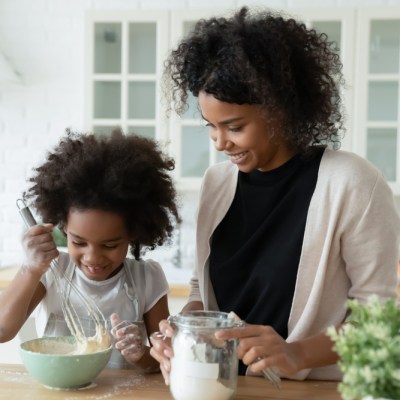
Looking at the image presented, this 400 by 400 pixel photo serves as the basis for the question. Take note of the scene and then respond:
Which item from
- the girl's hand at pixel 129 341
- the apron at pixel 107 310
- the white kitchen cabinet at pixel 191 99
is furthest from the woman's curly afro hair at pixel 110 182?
the white kitchen cabinet at pixel 191 99

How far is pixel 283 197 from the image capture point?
1409 millimetres

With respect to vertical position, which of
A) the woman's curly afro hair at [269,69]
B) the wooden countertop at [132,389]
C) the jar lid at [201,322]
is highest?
the woman's curly afro hair at [269,69]

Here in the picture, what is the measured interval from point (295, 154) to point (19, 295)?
0.63 metres

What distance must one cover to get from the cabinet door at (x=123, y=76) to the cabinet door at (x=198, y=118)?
3.5 inches

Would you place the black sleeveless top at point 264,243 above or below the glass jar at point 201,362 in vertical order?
above

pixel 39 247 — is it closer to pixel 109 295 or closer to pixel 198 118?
pixel 109 295

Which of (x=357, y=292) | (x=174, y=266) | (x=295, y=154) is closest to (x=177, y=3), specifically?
(x=174, y=266)

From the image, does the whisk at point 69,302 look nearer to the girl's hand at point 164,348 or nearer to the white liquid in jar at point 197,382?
the girl's hand at point 164,348

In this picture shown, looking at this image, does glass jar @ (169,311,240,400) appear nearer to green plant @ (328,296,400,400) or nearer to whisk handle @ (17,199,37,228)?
green plant @ (328,296,400,400)

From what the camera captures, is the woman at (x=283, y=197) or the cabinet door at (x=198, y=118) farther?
the cabinet door at (x=198, y=118)

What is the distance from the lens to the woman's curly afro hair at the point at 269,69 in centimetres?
128

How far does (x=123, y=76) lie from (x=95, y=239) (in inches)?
78.2

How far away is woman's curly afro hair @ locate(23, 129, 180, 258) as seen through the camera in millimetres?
1427

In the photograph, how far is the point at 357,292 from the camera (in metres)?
1.28
